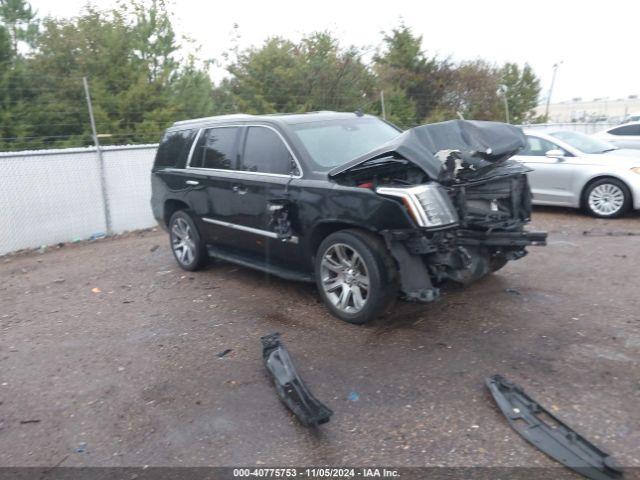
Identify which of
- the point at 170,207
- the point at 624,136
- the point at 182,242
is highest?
the point at 624,136

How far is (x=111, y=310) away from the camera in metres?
6.37

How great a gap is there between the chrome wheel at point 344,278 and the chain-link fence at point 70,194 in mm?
6637

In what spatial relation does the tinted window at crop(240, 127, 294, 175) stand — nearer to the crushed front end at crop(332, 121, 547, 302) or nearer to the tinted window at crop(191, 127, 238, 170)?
the tinted window at crop(191, 127, 238, 170)

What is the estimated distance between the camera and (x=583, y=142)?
1050 centimetres

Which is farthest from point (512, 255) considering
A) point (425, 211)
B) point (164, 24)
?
point (164, 24)

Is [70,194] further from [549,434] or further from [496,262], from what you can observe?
[549,434]

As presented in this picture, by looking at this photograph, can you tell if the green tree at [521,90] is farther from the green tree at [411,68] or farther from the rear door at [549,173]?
the rear door at [549,173]

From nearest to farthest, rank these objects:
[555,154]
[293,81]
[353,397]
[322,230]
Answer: [353,397]
[322,230]
[555,154]
[293,81]

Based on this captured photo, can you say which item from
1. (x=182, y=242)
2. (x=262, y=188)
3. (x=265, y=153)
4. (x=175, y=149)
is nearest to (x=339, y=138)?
(x=265, y=153)

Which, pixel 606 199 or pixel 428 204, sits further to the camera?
pixel 606 199

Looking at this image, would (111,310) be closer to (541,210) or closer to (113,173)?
(113,173)

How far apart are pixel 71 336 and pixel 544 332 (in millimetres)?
4211

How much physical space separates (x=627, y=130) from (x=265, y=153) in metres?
11.6

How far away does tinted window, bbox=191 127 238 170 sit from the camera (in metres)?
6.64
